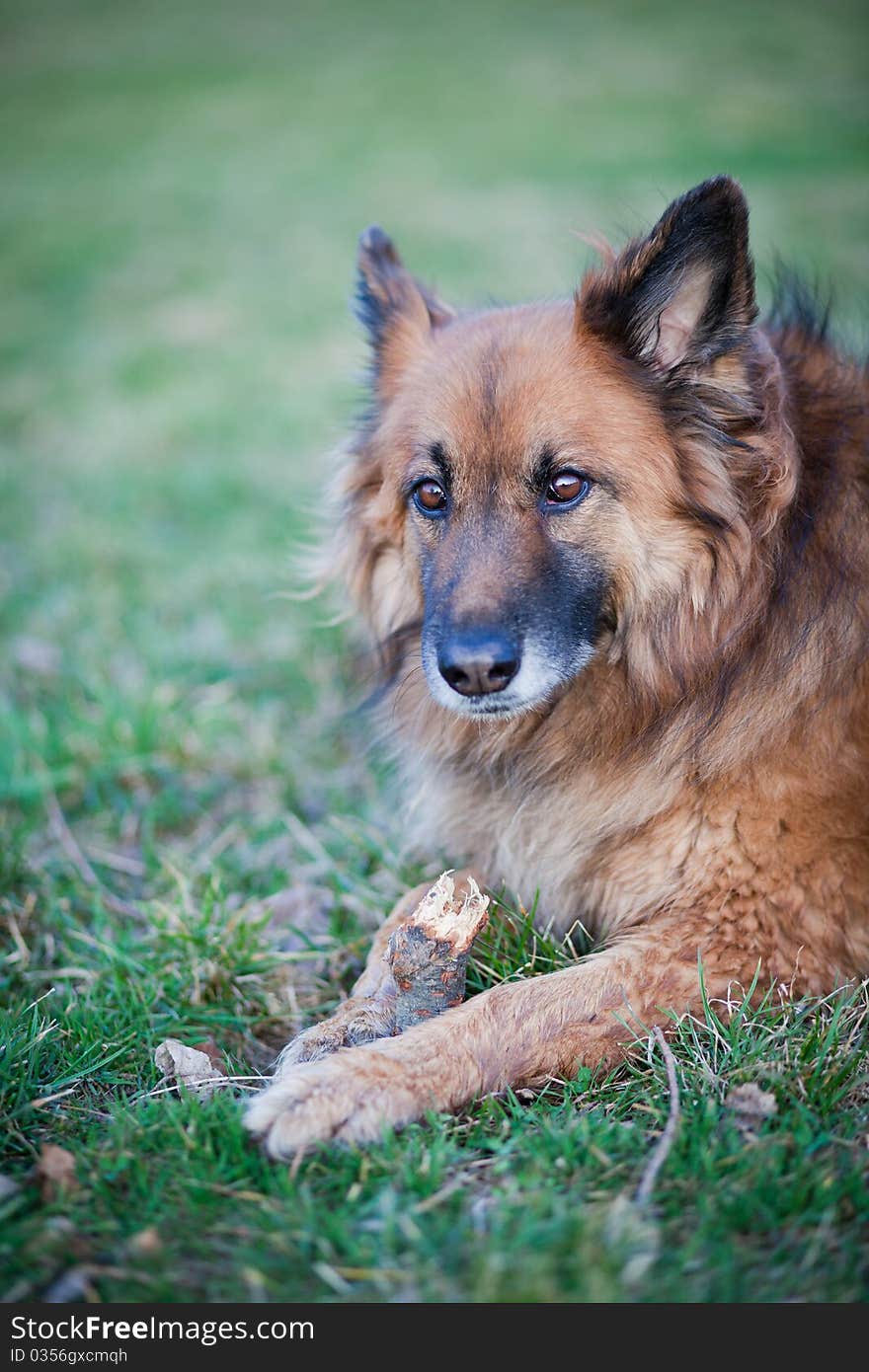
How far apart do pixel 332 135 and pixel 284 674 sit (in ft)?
49.1

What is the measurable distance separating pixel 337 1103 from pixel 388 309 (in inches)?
91.2

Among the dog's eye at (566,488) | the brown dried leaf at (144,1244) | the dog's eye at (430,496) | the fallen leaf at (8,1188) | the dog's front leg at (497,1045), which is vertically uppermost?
the dog's eye at (566,488)

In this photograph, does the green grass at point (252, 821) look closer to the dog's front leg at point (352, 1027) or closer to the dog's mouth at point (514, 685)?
the dog's front leg at point (352, 1027)

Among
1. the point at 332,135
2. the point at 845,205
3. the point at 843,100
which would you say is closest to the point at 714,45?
the point at 843,100

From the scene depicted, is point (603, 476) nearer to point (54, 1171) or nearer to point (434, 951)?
point (434, 951)

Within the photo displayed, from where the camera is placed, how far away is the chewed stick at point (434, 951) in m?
2.52

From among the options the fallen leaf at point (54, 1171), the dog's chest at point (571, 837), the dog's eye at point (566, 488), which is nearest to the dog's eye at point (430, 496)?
→ the dog's eye at point (566, 488)

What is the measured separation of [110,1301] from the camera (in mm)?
1915

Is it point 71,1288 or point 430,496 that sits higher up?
point 430,496

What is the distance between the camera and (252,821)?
400 centimetres

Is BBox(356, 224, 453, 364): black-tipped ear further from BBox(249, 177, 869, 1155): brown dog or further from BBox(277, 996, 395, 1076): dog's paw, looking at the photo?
BBox(277, 996, 395, 1076): dog's paw

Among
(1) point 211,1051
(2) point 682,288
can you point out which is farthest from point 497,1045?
(2) point 682,288

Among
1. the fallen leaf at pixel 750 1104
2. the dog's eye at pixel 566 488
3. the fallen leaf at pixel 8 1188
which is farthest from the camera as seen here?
the dog's eye at pixel 566 488

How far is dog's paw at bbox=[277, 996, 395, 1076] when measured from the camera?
2576 millimetres
